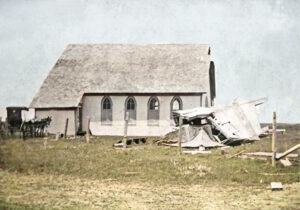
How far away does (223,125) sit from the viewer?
939 inches

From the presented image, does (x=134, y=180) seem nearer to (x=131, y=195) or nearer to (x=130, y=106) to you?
(x=131, y=195)

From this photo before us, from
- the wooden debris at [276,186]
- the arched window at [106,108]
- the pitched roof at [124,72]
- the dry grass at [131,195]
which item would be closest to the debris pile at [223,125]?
the pitched roof at [124,72]

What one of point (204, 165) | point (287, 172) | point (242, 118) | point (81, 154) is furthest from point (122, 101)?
point (287, 172)

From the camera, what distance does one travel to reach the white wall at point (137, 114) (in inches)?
1114

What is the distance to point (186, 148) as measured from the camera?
70.6 ft

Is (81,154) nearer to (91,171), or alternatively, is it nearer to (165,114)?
(91,171)

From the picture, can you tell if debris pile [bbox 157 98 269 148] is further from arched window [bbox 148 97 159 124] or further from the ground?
the ground

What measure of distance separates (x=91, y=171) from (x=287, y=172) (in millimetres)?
5857

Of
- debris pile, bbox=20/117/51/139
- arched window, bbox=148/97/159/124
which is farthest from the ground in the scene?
arched window, bbox=148/97/159/124

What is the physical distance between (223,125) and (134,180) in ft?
35.9

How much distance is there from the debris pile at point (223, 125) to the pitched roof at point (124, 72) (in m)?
3.77

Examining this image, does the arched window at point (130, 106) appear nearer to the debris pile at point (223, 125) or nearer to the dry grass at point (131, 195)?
the debris pile at point (223, 125)

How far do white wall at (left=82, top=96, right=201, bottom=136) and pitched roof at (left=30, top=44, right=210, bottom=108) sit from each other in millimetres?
598

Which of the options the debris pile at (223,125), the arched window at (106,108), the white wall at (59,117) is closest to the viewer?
the debris pile at (223,125)
